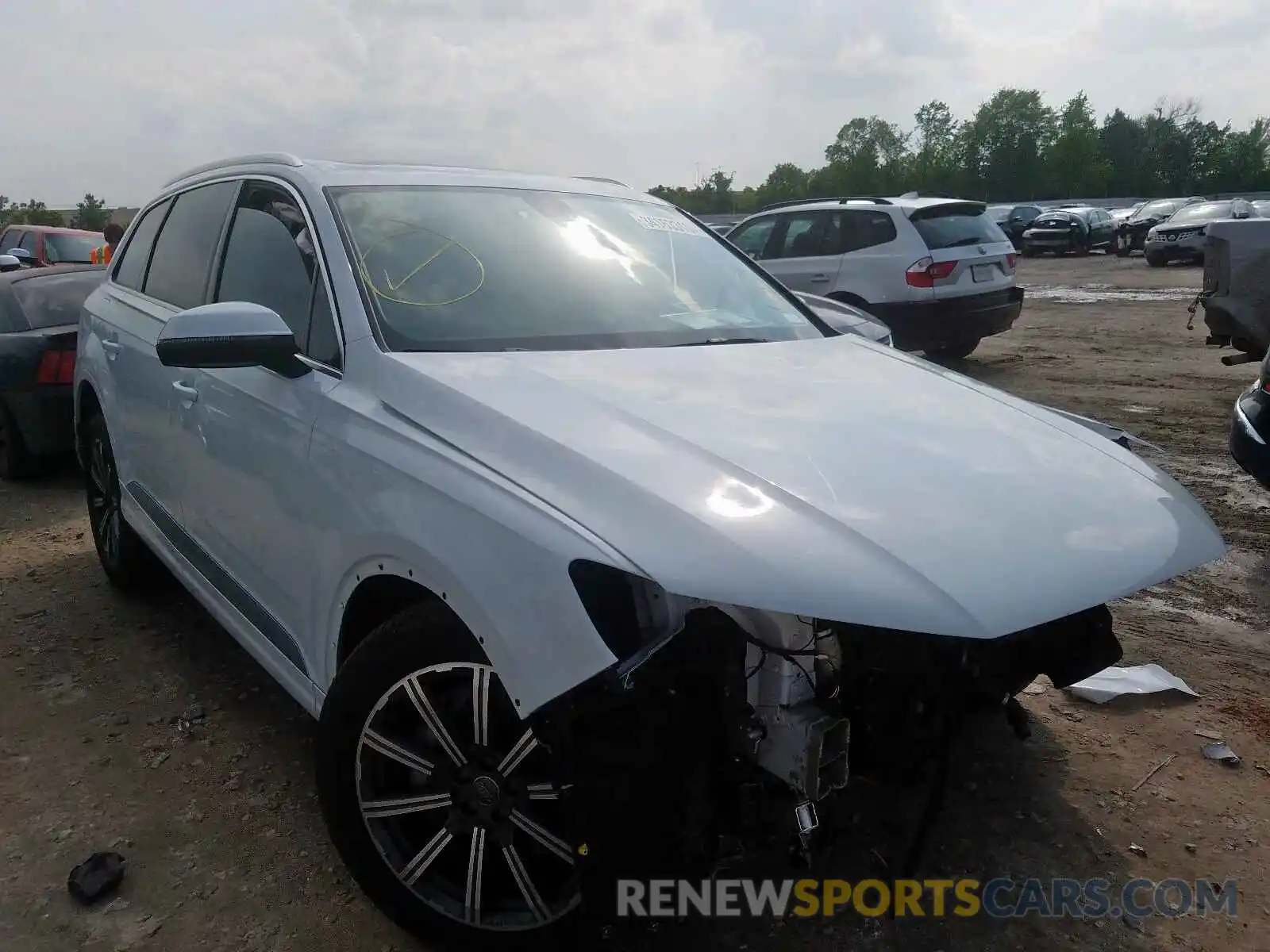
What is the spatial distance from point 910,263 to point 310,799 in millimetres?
7683

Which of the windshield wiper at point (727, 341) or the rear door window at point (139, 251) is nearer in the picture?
the windshield wiper at point (727, 341)

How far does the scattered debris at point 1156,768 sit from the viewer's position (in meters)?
2.88

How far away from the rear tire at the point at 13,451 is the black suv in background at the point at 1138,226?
A: 2929 centimetres

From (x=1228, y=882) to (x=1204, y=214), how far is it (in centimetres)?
2552

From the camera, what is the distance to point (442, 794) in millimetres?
2072

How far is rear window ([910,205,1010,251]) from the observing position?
30.1 ft

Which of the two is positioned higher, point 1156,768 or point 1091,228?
point 1091,228

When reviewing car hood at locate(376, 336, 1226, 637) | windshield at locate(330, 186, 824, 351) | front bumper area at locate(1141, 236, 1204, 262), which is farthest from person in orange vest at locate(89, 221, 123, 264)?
front bumper area at locate(1141, 236, 1204, 262)

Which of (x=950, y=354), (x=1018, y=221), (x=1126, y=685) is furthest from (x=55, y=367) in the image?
(x=1018, y=221)

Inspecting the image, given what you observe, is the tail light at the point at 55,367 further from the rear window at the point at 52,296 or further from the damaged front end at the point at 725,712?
the damaged front end at the point at 725,712

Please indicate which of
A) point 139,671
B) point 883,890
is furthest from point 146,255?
point 883,890

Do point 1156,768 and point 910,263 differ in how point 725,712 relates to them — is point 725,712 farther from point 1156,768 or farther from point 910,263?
point 910,263

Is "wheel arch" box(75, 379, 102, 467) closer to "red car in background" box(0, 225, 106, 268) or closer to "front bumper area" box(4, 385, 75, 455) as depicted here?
"front bumper area" box(4, 385, 75, 455)

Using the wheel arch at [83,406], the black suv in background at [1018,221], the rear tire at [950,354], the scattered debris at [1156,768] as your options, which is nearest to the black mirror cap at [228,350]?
the wheel arch at [83,406]
